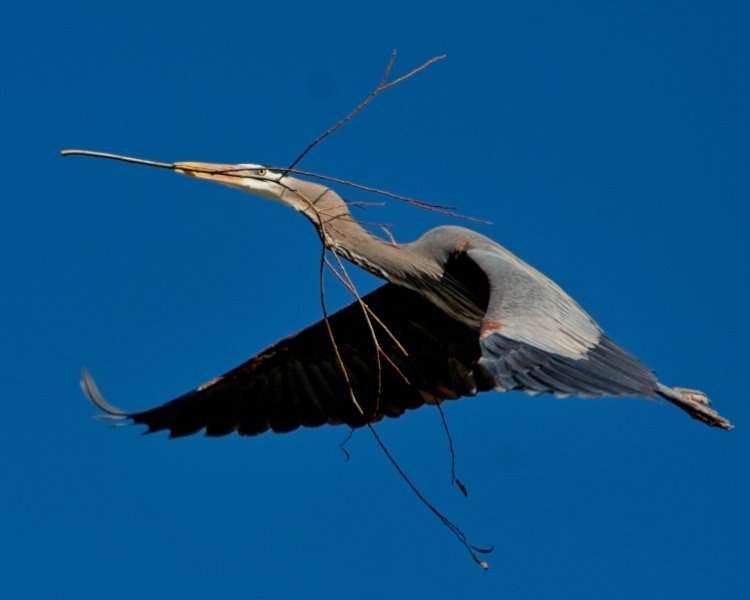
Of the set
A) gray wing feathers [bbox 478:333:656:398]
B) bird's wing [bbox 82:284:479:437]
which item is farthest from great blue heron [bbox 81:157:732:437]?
gray wing feathers [bbox 478:333:656:398]

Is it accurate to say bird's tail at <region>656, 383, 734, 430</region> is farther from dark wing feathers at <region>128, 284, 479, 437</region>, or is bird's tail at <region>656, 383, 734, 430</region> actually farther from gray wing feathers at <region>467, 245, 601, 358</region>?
dark wing feathers at <region>128, 284, 479, 437</region>

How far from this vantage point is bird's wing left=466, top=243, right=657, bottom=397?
6023 mm

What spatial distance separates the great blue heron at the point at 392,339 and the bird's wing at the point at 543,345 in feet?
0.06

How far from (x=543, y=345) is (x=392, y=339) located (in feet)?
5.03

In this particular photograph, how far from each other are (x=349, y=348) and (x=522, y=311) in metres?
2.15

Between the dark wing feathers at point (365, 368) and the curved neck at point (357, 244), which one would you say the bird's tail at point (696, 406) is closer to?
the dark wing feathers at point (365, 368)

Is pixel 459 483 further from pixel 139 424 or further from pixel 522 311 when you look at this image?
pixel 139 424

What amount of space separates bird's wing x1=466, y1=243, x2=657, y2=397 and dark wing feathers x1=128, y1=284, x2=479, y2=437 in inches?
28.5

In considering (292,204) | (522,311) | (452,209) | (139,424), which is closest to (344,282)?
(452,209)

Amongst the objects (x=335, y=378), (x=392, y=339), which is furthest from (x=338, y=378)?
(x=392, y=339)

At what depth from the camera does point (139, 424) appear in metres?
8.36

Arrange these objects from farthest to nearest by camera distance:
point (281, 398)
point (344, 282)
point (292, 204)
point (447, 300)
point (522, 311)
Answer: point (281, 398) → point (447, 300) → point (292, 204) → point (522, 311) → point (344, 282)

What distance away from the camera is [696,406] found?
7836mm

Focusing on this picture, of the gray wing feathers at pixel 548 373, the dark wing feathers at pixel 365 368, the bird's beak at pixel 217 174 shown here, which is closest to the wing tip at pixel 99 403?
the dark wing feathers at pixel 365 368
